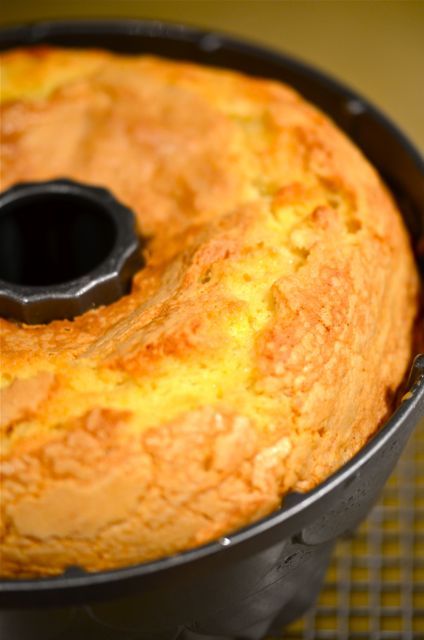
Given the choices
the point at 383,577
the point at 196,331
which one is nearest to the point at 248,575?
the point at 196,331

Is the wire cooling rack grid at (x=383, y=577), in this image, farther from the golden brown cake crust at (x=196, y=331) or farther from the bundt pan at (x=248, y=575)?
the golden brown cake crust at (x=196, y=331)

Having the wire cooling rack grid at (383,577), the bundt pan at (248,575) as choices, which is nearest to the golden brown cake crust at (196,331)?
the bundt pan at (248,575)

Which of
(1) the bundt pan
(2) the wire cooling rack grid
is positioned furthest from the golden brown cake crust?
(2) the wire cooling rack grid

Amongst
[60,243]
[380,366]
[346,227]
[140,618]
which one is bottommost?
[140,618]

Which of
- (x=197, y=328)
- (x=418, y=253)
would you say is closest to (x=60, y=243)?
(x=197, y=328)

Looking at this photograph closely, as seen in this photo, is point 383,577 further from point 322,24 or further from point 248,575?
point 322,24

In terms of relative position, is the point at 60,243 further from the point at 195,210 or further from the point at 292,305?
the point at 292,305
